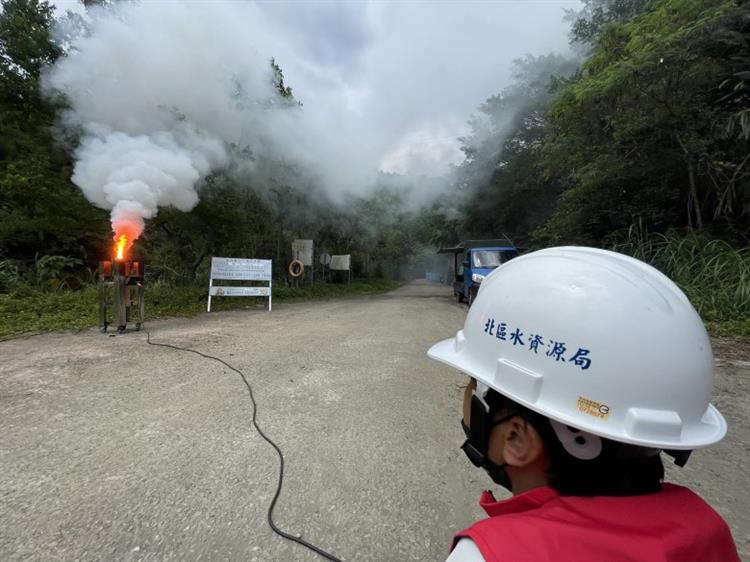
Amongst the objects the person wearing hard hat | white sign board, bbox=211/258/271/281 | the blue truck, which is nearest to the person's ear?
the person wearing hard hat

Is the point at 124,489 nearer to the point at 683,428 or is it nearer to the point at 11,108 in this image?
the point at 683,428

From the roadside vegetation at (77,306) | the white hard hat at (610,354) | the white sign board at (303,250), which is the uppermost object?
the white sign board at (303,250)

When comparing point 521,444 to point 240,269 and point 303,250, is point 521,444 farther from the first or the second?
point 303,250

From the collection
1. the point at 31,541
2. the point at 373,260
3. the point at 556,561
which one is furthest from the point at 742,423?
the point at 373,260

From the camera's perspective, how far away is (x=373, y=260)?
32.0 meters

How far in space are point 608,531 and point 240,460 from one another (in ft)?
7.47

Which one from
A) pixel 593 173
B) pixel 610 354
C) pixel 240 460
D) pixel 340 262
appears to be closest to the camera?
pixel 610 354

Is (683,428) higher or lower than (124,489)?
higher

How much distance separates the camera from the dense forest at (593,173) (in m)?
6.93

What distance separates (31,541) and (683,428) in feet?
8.41

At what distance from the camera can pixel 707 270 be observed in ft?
23.9

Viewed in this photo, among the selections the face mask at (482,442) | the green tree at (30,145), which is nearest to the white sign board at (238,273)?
the green tree at (30,145)

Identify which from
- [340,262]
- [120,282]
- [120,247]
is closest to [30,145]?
[120,247]

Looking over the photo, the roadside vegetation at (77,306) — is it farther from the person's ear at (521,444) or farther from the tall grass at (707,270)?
the tall grass at (707,270)
